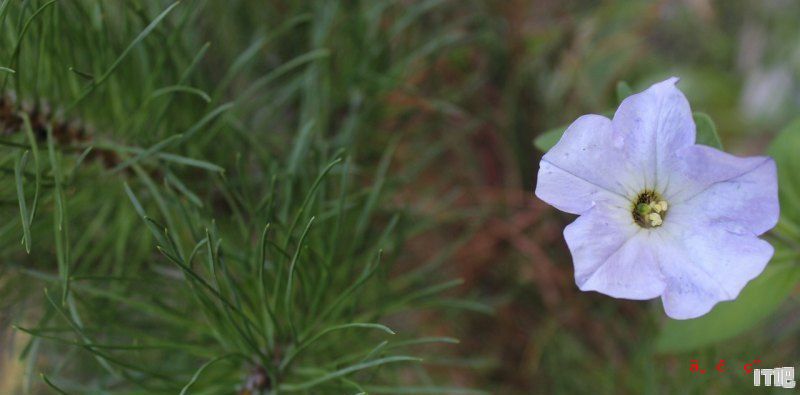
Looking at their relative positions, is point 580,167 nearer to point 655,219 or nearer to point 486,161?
point 655,219

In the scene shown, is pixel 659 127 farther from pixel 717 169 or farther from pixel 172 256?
pixel 172 256

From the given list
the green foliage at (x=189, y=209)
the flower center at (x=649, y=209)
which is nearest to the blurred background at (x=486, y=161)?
the green foliage at (x=189, y=209)

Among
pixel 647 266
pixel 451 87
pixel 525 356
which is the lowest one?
pixel 525 356

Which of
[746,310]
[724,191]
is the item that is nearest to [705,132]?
[724,191]

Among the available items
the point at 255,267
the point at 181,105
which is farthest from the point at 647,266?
the point at 181,105

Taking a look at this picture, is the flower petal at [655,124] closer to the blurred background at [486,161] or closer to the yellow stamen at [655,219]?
the yellow stamen at [655,219]

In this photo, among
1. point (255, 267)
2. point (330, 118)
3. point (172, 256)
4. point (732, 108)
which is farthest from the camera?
point (732, 108)
